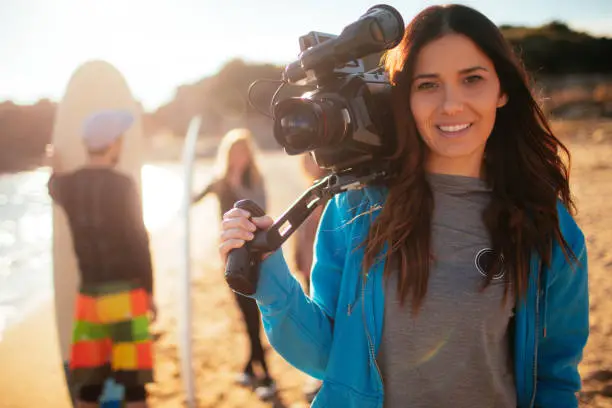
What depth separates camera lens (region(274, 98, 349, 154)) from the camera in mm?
972

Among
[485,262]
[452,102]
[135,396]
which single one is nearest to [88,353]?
[135,396]

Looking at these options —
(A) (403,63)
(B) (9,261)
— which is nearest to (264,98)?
(A) (403,63)

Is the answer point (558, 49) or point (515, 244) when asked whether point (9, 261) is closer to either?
point (515, 244)

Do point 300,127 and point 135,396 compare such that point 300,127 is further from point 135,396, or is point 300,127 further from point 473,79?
point 135,396

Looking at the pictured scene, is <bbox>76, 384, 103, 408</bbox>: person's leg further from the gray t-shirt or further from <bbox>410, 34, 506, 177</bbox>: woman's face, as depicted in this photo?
<bbox>410, 34, 506, 177</bbox>: woman's face

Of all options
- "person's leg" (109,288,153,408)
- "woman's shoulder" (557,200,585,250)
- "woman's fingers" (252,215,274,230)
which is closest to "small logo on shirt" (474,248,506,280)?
"woman's shoulder" (557,200,585,250)

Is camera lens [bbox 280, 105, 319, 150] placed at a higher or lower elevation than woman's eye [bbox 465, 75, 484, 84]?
lower

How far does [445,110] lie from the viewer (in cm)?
110

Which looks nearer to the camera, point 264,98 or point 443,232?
point 443,232

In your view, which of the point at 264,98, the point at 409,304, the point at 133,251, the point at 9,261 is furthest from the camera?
the point at 9,261

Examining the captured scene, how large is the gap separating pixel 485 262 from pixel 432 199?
21 centimetres

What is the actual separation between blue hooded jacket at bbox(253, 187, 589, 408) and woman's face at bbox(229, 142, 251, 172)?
2.31 m

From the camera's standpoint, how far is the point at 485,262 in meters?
→ 1.12

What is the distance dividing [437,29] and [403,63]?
12 cm
